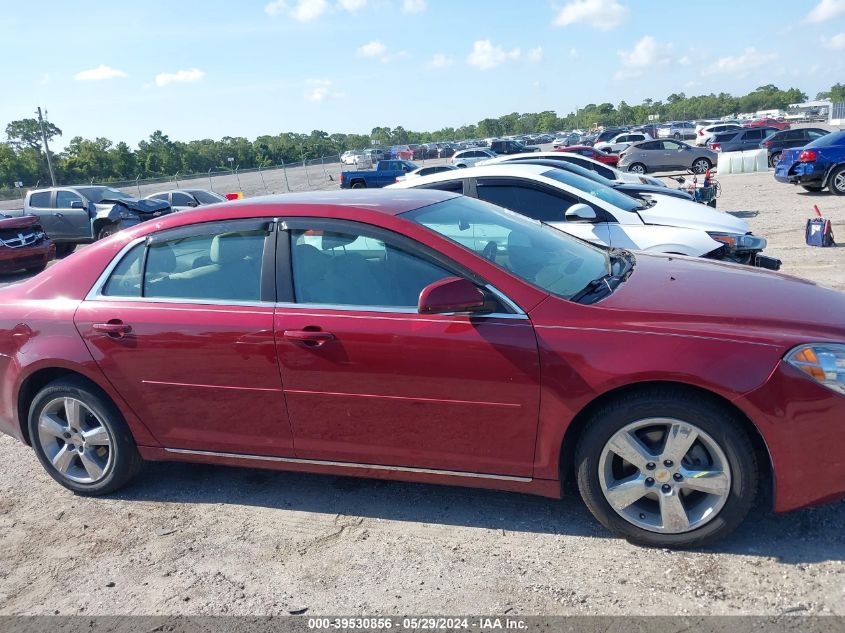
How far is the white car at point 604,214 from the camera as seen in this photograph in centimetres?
651

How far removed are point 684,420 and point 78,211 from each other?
1745 centimetres

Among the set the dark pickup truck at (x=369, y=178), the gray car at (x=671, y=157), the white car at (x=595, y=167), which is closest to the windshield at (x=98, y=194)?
the white car at (x=595, y=167)

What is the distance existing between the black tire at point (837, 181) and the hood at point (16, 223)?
57.6ft

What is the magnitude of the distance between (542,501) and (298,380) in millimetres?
1454

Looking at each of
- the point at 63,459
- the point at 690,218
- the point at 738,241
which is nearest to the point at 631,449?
the point at 63,459

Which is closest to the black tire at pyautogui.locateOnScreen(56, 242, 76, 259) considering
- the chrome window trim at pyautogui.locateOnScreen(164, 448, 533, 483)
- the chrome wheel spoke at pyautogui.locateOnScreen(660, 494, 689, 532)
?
the chrome window trim at pyautogui.locateOnScreen(164, 448, 533, 483)

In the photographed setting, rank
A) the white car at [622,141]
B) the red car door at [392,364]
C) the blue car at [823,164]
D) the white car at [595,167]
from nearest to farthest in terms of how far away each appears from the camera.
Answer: the red car door at [392,364]
the white car at [595,167]
the blue car at [823,164]
the white car at [622,141]

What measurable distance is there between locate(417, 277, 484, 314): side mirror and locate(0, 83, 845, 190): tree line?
52.4m

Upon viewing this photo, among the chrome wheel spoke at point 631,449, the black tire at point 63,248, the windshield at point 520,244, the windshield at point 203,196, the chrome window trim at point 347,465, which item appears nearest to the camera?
the chrome wheel spoke at point 631,449

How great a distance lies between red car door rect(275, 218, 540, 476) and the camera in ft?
10.4

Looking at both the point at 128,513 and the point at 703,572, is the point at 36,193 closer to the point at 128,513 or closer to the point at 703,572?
the point at 128,513

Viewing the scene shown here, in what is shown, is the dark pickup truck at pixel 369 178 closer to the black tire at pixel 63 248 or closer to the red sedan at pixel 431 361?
the black tire at pixel 63 248

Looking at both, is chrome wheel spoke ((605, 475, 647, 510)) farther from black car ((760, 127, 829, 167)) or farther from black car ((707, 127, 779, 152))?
black car ((707, 127, 779, 152))

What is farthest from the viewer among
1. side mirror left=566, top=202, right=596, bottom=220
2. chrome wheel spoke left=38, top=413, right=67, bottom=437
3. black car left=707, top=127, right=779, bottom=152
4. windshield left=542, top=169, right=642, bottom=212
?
black car left=707, top=127, right=779, bottom=152
